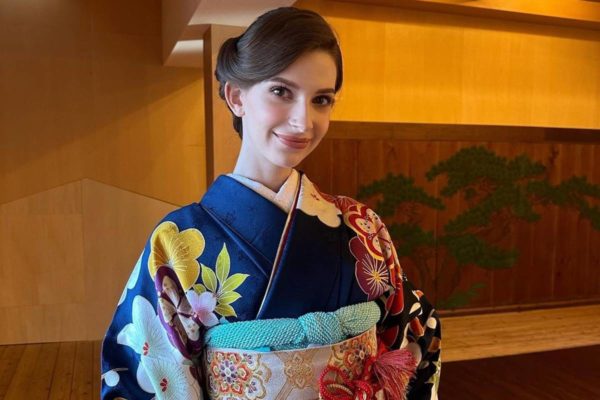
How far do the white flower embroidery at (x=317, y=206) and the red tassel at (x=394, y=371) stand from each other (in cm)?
28

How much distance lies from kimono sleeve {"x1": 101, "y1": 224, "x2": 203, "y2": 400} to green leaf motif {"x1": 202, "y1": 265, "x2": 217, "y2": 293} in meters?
0.05

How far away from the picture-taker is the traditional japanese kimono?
879 millimetres

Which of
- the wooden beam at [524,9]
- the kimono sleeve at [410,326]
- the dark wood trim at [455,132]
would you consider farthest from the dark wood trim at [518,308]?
the kimono sleeve at [410,326]

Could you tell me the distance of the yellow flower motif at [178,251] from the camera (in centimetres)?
90

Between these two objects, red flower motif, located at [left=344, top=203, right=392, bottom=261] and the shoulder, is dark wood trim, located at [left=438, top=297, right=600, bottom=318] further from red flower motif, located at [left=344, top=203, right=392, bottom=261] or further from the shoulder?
the shoulder

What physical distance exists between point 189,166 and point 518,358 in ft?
8.27

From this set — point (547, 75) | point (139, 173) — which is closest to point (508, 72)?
point (547, 75)

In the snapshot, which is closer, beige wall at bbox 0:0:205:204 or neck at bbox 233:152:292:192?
neck at bbox 233:152:292:192

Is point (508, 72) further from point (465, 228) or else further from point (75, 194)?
point (75, 194)

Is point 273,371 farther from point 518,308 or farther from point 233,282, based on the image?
point 518,308

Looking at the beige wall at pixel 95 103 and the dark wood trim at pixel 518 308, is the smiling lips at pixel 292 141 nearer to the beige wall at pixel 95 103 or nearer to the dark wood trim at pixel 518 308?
the beige wall at pixel 95 103

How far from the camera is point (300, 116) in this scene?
0.89m

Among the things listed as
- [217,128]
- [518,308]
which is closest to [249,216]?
[217,128]

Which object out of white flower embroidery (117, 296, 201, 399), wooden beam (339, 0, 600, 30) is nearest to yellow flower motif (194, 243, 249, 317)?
white flower embroidery (117, 296, 201, 399)
